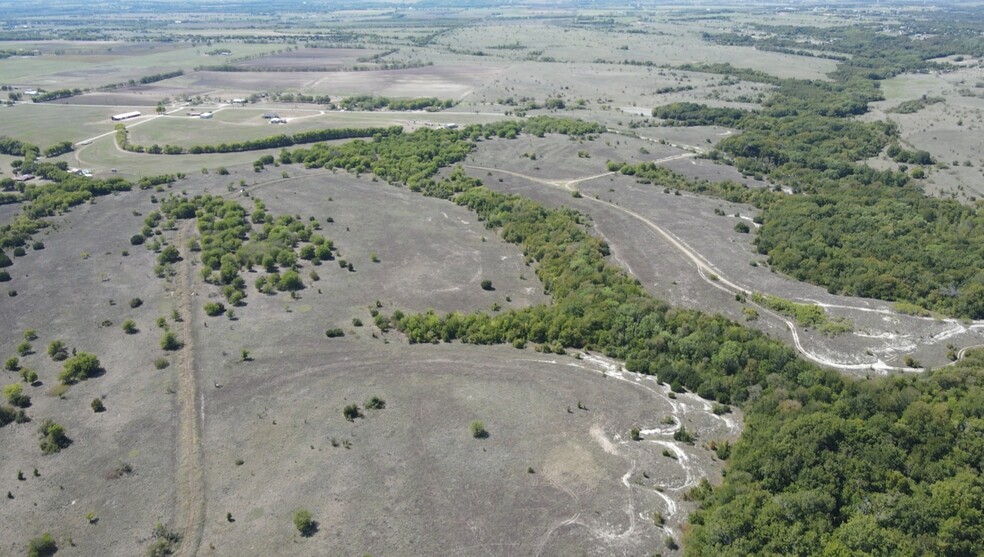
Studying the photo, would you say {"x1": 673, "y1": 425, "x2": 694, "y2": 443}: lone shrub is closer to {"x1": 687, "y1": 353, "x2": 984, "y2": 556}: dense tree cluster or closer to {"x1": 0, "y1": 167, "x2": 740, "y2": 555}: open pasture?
{"x1": 0, "y1": 167, "x2": 740, "y2": 555}: open pasture

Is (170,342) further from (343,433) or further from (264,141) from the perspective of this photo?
(264,141)

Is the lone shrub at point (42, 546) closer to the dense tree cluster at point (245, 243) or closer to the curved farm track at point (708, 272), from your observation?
the dense tree cluster at point (245, 243)

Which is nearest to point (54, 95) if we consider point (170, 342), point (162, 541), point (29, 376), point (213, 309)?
point (213, 309)

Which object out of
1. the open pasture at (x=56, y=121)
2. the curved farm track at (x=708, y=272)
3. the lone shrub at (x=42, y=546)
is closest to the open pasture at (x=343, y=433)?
the lone shrub at (x=42, y=546)

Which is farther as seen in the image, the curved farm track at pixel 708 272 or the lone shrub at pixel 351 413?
the curved farm track at pixel 708 272

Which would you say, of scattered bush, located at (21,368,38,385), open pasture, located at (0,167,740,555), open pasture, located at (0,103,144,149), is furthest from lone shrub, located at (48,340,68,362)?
open pasture, located at (0,103,144,149)

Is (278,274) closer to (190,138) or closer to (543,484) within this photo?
(543,484)
